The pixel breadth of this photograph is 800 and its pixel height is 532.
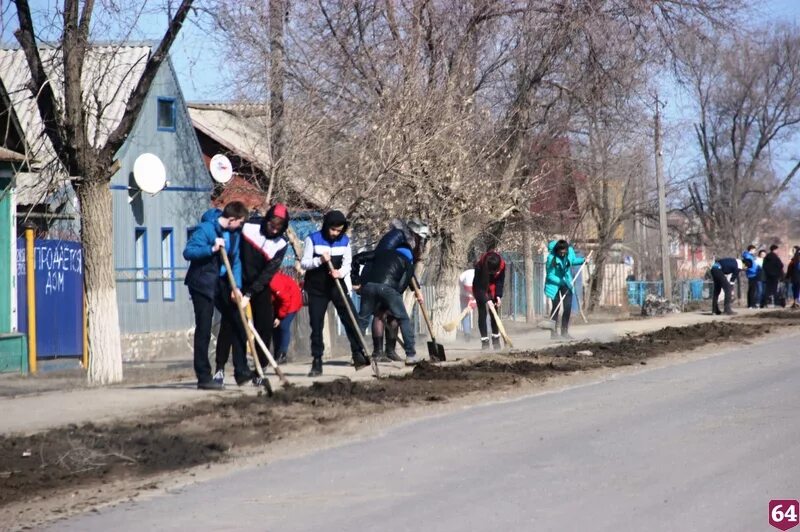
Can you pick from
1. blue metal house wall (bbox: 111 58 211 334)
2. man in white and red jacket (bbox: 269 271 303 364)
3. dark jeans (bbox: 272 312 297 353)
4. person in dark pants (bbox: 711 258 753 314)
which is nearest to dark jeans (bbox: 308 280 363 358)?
man in white and red jacket (bbox: 269 271 303 364)

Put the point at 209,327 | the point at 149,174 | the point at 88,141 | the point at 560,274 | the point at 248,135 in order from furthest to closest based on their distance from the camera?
the point at 248,135
the point at 149,174
the point at 560,274
the point at 88,141
the point at 209,327

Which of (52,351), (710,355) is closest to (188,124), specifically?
(52,351)

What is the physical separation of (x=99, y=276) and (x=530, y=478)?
25.1 ft

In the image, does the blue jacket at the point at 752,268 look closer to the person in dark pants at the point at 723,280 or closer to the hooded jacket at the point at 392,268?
the person in dark pants at the point at 723,280

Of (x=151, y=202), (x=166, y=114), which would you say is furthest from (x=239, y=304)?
(x=166, y=114)

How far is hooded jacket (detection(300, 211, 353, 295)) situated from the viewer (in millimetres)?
14320

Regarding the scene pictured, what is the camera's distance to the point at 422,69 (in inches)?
827

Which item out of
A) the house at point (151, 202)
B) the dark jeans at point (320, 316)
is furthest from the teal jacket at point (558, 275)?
the dark jeans at point (320, 316)

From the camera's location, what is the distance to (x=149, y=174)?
78.6 feet

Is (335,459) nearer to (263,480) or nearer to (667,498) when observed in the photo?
(263,480)

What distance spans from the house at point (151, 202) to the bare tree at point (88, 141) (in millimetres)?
6567

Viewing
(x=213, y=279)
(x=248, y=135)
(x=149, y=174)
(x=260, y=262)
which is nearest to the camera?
(x=213, y=279)

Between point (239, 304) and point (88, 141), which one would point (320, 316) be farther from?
point (88, 141)

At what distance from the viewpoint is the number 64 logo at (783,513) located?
645 cm
